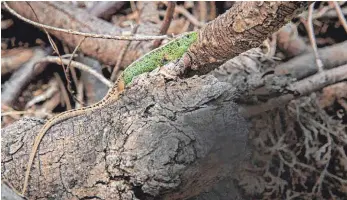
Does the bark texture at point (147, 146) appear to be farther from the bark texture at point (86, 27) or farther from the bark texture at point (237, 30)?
the bark texture at point (86, 27)

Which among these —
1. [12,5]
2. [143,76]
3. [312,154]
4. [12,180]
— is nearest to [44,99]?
[12,5]

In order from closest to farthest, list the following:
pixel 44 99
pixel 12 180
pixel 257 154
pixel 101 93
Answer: pixel 12 180, pixel 257 154, pixel 101 93, pixel 44 99

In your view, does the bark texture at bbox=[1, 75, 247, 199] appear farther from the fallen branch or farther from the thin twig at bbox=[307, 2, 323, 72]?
the thin twig at bbox=[307, 2, 323, 72]

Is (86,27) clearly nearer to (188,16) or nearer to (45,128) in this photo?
(188,16)

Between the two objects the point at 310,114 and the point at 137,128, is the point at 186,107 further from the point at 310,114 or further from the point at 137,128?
the point at 310,114

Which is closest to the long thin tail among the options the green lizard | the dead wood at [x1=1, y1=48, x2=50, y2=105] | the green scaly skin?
the green lizard

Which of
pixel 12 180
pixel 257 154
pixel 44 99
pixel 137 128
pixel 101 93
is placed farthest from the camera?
pixel 44 99

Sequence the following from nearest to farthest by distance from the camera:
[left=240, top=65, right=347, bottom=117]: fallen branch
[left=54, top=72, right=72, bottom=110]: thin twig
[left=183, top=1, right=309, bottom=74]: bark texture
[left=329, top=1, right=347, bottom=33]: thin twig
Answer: [left=183, top=1, right=309, bottom=74]: bark texture
[left=240, top=65, right=347, bottom=117]: fallen branch
[left=329, top=1, right=347, bottom=33]: thin twig
[left=54, top=72, right=72, bottom=110]: thin twig

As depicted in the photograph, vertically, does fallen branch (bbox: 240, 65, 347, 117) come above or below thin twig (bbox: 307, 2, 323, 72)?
below
